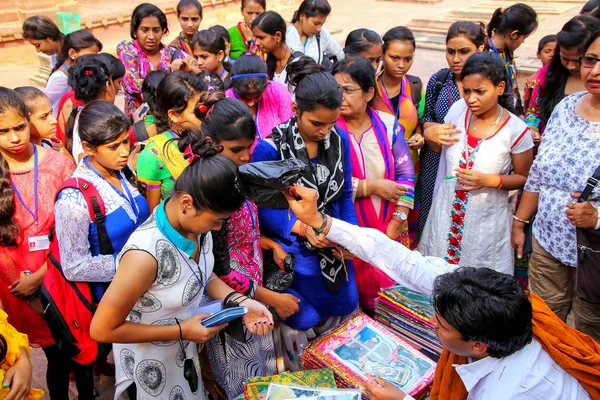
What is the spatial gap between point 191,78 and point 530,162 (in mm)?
2075

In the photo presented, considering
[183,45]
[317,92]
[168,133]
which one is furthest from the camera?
[183,45]

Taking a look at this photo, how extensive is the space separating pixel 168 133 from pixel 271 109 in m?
0.97

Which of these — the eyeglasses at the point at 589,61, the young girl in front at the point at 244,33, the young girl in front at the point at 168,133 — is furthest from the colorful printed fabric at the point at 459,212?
the young girl in front at the point at 244,33

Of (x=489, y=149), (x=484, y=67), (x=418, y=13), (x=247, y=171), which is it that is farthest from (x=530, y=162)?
(x=418, y=13)

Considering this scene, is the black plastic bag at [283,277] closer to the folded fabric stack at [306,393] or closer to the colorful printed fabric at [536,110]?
the folded fabric stack at [306,393]

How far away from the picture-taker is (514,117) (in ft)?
9.69

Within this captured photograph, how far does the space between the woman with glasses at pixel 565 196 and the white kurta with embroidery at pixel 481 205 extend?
122 mm

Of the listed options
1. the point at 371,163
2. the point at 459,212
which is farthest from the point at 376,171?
the point at 459,212

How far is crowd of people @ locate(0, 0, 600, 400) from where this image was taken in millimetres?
1783

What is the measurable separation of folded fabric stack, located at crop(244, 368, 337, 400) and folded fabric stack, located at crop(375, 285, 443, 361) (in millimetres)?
529

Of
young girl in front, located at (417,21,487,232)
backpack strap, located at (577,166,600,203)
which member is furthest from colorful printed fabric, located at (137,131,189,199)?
backpack strap, located at (577,166,600,203)

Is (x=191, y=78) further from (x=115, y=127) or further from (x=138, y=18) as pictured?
(x=138, y=18)

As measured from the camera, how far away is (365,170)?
2936 mm

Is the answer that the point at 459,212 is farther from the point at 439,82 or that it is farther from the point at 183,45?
the point at 183,45
